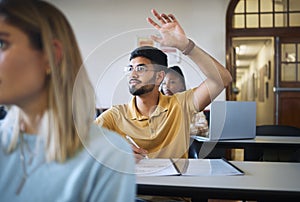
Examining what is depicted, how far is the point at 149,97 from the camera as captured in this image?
937mm

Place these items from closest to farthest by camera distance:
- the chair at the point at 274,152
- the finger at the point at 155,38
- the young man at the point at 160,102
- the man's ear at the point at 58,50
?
the man's ear at the point at 58,50 → the finger at the point at 155,38 → the young man at the point at 160,102 → the chair at the point at 274,152

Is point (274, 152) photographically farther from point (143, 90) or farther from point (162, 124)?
point (143, 90)

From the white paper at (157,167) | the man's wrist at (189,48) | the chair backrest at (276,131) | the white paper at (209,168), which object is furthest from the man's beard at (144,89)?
the chair backrest at (276,131)

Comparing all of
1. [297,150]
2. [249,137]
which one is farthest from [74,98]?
[249,137]

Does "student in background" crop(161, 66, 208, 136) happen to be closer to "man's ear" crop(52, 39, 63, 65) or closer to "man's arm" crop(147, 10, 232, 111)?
"man's arm" crop(147, 10, 232, 111)

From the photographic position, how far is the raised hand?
29.0 inches

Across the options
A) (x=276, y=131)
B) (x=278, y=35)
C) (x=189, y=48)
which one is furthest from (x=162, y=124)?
(x=278, y=35)

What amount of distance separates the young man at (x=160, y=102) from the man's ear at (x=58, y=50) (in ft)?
0.93

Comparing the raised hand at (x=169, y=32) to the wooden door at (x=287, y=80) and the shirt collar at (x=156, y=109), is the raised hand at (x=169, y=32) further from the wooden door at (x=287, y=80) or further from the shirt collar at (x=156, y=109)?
the wooden door at (x=287, y=80)

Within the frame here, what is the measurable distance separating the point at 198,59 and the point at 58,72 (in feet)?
1.43

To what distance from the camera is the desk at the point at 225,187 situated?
899 mm

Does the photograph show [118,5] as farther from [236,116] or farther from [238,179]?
[238,179]

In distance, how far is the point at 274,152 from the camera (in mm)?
2229

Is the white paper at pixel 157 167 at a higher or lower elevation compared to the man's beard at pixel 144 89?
lower
